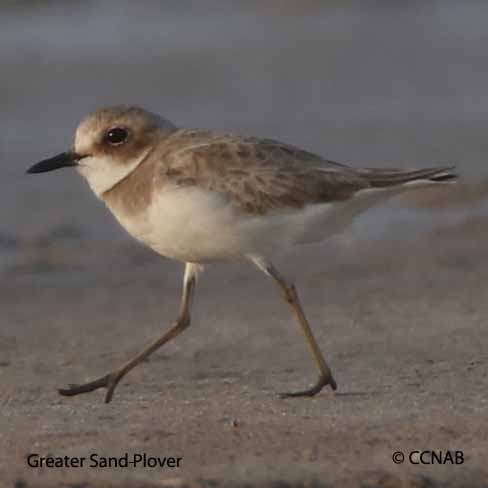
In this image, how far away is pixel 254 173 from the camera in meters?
7.08

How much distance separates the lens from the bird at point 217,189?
22.7 feet

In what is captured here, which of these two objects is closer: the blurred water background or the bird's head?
the bird's head

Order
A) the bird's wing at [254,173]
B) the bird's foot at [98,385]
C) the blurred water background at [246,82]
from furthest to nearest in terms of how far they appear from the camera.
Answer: the blurred water background at [246,82], the bird's foot at [98,385], the bird's wing at [254,173]

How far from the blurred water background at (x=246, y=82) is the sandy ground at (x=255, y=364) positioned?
32.7 inches


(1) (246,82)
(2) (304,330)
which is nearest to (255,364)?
(2) (304,330)

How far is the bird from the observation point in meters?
6.93

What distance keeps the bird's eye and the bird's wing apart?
226 millimetres

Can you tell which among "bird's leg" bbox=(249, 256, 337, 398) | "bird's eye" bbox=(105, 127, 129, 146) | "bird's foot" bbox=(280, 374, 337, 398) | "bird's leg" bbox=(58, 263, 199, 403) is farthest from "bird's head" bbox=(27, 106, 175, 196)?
"bird's foot" bbox=(280, 374, 337, 398)

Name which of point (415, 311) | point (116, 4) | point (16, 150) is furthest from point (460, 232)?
point (116, 4)

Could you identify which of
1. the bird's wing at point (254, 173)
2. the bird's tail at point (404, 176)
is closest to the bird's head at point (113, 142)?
the bird's wing at point (254, 173)

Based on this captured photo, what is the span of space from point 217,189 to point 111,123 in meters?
0.71

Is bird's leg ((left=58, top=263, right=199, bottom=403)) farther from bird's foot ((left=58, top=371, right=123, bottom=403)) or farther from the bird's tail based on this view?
the bird's tail

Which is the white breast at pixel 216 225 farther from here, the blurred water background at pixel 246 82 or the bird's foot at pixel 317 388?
the blurred water background at pixel 246 82

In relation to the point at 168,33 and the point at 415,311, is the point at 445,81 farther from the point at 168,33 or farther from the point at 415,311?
the point at 415,311
